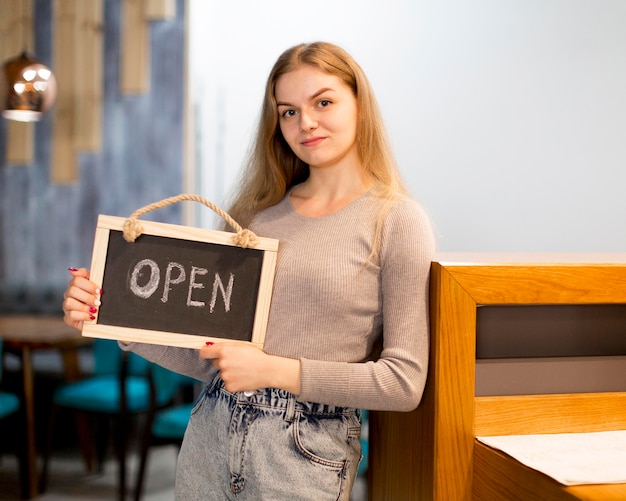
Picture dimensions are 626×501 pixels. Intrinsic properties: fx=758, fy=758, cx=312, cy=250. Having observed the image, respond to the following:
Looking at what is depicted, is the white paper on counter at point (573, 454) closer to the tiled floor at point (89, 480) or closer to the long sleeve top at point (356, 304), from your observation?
the long sleeve top at point (356, 304)

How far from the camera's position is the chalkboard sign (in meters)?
1.29

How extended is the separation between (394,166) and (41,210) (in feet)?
11.8

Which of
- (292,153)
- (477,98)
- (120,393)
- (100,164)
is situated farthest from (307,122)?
(100,164)

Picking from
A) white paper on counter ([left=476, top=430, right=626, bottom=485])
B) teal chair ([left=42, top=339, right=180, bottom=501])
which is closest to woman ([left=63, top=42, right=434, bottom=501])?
white paper on counter ([left=476, top=430, right=626, bottom=485])

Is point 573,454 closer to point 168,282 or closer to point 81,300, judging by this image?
point 168,282

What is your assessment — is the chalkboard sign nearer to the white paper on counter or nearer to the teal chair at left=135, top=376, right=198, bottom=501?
the white paper on counter

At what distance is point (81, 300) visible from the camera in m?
1.29

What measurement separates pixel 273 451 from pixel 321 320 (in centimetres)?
23

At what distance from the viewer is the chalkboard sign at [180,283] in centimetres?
129

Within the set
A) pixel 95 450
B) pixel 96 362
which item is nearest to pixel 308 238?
pixel 96 362

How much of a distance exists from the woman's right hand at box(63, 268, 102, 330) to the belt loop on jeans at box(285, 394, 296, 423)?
36cm

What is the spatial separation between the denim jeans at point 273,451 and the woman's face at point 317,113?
1.40ft

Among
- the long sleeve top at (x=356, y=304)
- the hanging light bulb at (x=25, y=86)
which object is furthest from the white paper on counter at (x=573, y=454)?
the hanging light bulb at (x=25, y=86)

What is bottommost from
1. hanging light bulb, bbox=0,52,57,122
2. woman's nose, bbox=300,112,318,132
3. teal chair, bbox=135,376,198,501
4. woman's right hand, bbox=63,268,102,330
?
teal chair, bbox=135,376,198,501
